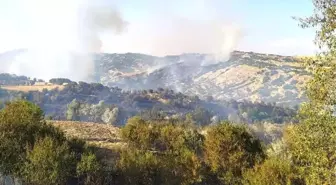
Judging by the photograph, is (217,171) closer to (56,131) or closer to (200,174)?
(200,174)

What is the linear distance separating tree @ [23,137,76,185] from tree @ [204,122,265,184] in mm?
24279

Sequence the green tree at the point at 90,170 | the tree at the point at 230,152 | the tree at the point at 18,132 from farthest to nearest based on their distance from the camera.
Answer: the tree at the point at 230,152, the green tree at the point at 90,170, the tree at the point at 18,132

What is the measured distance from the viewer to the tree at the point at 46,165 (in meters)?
51.1

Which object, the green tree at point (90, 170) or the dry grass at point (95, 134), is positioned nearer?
the green tree at point (90, 170)

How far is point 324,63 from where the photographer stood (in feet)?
66.4

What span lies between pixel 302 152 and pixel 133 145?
5870 cm

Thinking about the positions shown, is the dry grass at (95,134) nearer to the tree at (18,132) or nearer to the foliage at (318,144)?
the tree at (18,132)

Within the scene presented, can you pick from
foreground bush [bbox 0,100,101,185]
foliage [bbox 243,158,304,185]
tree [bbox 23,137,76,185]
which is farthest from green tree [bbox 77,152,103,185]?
foliage [bbox 243,158,304,185]

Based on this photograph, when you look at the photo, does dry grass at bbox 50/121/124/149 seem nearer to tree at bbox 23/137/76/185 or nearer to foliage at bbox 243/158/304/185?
tree at bbox 23/137/76/185

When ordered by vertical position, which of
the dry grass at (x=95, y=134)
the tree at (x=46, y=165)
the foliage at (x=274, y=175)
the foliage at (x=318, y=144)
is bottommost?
the dry grass at (x=95, y=134)

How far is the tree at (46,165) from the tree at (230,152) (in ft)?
79.7

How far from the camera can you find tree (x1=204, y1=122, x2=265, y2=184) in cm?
6384

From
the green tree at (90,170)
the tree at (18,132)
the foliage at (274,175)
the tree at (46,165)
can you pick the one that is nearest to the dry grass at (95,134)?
the tree at (18,132)

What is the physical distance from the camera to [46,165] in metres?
51.4
